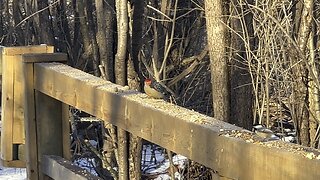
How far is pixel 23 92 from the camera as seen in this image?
335 cm

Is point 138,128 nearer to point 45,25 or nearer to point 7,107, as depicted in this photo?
point 7,107

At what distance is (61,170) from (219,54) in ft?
16.4

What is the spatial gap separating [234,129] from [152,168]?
30.8 feet

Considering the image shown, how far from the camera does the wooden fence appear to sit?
68.4 inches

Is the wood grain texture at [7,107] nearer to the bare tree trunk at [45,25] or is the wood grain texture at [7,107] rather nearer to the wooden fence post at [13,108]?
the wooden fence post at [13,108]

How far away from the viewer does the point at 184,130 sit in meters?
2.12

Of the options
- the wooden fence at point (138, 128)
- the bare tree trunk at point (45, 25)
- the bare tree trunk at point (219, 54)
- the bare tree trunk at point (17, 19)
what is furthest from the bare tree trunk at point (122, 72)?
the wooden fence at point (138, 128)

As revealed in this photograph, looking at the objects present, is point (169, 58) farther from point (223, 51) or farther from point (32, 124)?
point (32, 124)

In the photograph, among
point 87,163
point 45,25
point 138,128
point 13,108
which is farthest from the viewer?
point 45,25

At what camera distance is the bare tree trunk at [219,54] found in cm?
782

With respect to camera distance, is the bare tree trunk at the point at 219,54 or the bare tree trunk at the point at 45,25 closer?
the bare tree trunk at the point at 219,54

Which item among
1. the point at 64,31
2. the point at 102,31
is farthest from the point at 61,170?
the point at 64,31

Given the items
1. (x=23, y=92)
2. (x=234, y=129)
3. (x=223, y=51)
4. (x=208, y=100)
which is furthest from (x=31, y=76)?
(x=208, y=100)

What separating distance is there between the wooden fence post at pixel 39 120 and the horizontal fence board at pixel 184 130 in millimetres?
112
